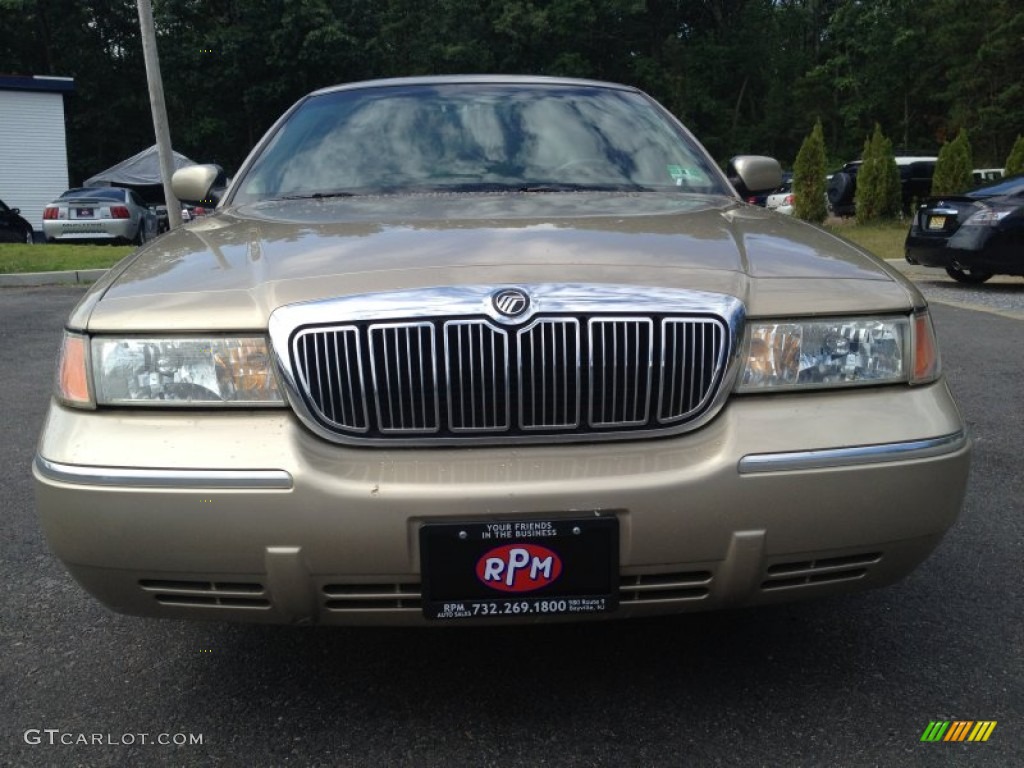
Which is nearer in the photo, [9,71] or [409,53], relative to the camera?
[9,71]

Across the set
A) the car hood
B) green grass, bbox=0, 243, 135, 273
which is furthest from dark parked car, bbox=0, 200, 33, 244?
the car hood

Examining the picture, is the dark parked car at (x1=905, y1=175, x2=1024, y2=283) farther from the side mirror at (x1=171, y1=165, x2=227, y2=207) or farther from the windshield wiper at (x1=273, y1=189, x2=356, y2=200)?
the windshield wiper at (x1=273, y1=189, x2=356, y2=200)

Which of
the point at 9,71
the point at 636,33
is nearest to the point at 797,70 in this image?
the point at 636,33

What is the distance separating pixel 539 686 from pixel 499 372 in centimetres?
85

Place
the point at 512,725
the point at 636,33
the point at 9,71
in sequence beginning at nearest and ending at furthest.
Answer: the point at 512,725 < the point at 9,71 < the point at 636,33

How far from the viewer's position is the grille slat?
202cm

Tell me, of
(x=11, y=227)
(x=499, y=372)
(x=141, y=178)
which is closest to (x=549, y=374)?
(x=499, y=372)

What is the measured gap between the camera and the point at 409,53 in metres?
46.6

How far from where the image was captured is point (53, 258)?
46.7 ft

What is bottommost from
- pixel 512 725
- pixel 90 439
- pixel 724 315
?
pixel 512 725

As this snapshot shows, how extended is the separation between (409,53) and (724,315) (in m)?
47.3

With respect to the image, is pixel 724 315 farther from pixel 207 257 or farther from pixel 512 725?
pixel 207 257

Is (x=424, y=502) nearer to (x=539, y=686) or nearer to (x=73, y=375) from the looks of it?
(x=539, y=686)

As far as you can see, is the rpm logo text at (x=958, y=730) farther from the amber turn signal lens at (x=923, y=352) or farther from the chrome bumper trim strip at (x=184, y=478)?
the chrome bumper trim strip at (x=184, y=478)
